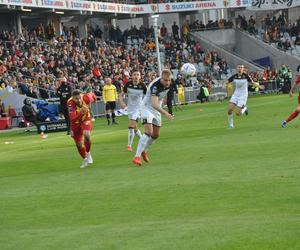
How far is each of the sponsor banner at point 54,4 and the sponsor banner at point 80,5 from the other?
631 millimetres

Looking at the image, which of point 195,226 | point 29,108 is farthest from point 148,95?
point 29,108

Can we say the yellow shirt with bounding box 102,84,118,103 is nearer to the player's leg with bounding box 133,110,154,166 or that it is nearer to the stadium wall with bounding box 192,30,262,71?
the player's leg with bounding box 133,110,154,166

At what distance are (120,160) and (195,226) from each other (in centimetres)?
953

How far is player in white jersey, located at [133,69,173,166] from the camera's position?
18.0 meters

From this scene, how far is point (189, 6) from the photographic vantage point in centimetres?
7181

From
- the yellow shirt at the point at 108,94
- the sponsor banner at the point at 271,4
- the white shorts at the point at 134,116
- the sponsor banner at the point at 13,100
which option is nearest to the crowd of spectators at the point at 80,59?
the sponsor banner at the point at 13,100

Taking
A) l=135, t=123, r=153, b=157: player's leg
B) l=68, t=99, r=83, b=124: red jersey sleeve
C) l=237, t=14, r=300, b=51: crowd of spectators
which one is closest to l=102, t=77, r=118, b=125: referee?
l=68, t=99, r=83, b=124: red jersey sleeve

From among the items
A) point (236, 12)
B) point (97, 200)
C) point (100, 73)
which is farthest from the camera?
point (236, 12)

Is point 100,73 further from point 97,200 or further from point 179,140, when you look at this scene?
point 97,200

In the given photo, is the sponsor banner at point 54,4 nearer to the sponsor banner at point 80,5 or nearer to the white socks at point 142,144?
the sponsor banner at point 80,5

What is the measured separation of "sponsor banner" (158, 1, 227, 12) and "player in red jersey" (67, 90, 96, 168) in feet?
173

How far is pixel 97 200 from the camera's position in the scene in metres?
13.2

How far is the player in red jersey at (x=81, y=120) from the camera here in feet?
61.5

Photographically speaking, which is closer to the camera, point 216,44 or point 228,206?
point 228,206
